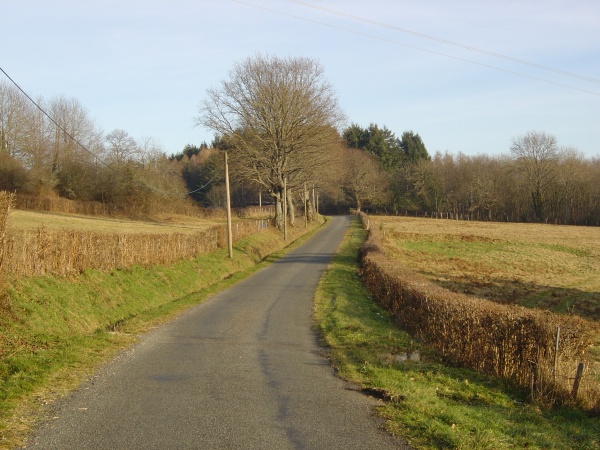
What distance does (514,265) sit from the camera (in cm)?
3775

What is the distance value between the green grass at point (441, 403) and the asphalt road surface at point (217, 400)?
15.9 inches

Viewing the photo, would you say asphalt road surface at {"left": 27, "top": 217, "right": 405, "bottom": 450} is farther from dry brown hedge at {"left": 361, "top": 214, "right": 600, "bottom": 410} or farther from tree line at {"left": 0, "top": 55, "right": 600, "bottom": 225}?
tree line at {"left": 0, "top": 55, "right": 600, "bottom": 225}

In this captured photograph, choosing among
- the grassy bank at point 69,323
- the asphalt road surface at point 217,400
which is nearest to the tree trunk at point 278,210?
the grassy bank at point 69,323

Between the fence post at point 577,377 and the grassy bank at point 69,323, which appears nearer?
→ the grassy bank at point 69,323

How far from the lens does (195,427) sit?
655 centimetres

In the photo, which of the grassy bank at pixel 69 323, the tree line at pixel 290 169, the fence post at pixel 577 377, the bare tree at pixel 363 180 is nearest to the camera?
the grassy bank at pixel 69 323

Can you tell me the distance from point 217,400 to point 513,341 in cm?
493

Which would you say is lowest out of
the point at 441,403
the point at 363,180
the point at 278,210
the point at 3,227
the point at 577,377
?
the point at 441,403

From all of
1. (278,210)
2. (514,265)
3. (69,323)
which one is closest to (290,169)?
(278,210)

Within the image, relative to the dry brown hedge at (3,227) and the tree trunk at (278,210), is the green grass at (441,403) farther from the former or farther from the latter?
the tree trunk at (278,210)

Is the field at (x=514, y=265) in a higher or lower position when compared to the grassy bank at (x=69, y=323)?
lower

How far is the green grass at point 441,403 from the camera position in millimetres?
6375

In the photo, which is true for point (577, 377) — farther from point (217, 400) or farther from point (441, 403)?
point (217, 400)

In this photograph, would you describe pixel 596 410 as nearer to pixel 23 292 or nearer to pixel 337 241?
pixel 23 292
